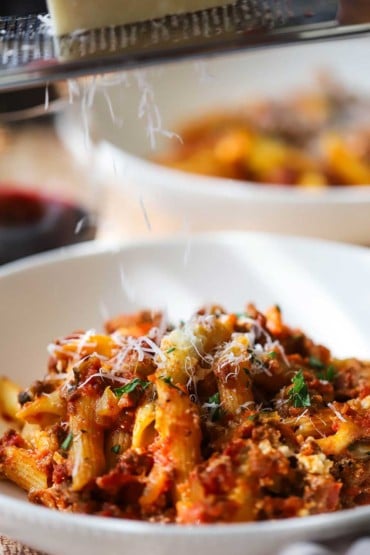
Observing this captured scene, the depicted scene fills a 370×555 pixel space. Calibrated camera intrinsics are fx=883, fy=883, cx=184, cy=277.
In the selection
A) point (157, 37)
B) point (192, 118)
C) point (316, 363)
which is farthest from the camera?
point (192, 118)

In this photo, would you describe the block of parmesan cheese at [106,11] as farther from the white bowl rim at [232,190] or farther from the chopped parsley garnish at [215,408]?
the white bowl rim at [232,190]

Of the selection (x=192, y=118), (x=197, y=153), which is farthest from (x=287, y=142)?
(x=192, y=118)

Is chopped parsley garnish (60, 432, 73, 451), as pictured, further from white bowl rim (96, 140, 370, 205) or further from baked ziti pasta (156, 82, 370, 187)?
baked ziti pasta (156, 82, 370, 187)

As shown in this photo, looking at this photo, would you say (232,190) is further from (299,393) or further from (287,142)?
(299,393)

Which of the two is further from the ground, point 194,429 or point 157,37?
point 157,37

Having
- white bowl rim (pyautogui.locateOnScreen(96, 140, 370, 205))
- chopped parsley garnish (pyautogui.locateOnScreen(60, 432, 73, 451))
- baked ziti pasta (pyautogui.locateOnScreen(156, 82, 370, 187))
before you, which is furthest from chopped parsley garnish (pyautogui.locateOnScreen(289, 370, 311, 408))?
baked ziti pasta (pyautogui.locateOnScreen(156, 82, 370, 187))

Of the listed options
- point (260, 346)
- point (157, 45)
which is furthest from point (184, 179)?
point (157, 45)
